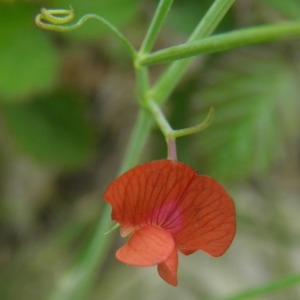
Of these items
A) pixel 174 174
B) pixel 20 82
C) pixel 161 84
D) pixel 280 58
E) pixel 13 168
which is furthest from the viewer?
pixel 13 168

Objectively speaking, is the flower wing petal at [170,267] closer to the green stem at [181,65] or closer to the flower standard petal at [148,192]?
the flower standard petal at [148,192]

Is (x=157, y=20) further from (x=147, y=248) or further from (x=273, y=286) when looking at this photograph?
(x=273, y=286)

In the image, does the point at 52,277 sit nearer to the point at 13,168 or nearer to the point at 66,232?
the point at 66,232

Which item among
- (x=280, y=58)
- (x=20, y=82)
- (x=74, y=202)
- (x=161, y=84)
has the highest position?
(x=161, y=84)

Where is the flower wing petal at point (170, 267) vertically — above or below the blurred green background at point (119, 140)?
above

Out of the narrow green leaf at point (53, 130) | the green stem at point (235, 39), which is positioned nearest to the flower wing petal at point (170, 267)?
the green stem at point (235, 39)

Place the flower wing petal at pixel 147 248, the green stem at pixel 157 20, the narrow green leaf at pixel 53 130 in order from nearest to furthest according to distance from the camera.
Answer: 1. the flower wing petal at pixel 147 248
2. the green stem at pixel 157 20
3. the narrow green leaf at pixel 53 130

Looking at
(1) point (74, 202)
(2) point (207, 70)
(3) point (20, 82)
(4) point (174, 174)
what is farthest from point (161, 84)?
(1) point (74, 202)

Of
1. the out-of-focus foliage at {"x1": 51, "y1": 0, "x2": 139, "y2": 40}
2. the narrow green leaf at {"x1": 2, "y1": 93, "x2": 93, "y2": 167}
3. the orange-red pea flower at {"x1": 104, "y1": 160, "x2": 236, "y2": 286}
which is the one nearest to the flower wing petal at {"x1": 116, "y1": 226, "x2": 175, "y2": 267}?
the orange-red pea flower at {"x1": 104, "y1": 160, "x2": 236, "y2": 286}
